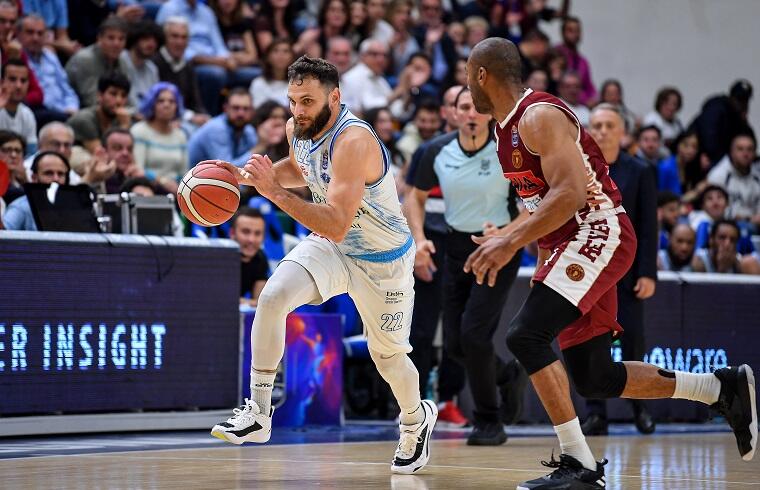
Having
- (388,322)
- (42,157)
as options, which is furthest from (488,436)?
(42,157)

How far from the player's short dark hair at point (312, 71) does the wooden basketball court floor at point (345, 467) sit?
198 cm

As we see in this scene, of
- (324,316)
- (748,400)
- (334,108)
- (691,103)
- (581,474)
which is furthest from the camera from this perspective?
(691,103)

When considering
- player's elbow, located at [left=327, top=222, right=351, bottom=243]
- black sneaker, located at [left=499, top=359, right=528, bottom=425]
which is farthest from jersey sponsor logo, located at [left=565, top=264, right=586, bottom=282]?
black sneaker, located at [left=499, top=359, right=528, bottom=425]

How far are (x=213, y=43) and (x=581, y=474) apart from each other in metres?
9.90

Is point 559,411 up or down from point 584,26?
down

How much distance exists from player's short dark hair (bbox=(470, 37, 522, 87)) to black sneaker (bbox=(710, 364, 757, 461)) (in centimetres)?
173

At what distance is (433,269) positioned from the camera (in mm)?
9305

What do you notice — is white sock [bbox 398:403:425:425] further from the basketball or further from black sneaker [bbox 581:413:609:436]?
black sneaker [bbox 581:413:609:436]

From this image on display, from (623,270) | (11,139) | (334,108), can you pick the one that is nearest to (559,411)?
(623,270)

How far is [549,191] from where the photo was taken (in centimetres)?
542

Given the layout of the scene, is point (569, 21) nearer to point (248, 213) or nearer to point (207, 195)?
point (248, 213)

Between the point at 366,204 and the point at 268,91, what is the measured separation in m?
7.80

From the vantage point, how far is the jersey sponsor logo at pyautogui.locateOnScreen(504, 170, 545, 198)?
224 inches

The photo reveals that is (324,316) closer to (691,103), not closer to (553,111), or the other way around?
(553,111)
